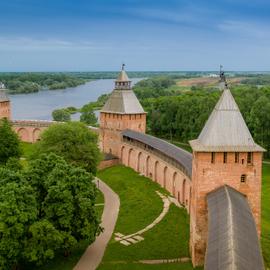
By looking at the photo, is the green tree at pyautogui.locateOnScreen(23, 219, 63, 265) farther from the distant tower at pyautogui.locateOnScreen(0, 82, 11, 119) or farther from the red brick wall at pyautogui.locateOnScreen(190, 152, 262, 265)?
the distant tower at pyautogui.locateOnScreen(0, 82, 11, 119)

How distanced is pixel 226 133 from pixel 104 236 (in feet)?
36.5

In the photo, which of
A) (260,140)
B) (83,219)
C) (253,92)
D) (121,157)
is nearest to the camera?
(83,219)

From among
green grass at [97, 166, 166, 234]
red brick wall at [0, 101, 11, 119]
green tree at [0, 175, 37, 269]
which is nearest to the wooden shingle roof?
green tree at [0, 175, 37, 269]

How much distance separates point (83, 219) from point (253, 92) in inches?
2170

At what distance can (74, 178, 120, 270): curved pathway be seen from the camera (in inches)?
990

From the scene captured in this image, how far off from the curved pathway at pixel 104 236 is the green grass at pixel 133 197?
1.60 feet

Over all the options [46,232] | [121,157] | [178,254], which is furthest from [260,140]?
[46,232]

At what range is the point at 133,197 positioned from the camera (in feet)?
124

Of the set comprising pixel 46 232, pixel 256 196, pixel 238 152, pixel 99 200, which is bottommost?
pixel 99 200

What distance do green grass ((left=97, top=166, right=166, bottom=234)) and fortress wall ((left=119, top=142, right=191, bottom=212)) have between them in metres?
0.72

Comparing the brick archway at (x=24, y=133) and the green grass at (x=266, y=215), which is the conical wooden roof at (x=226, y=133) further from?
the brick archway at (x=24, y=133)

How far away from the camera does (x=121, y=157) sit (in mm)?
51531

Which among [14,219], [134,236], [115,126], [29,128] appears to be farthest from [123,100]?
[14,219]

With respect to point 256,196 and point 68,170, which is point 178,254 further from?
point 68,170
